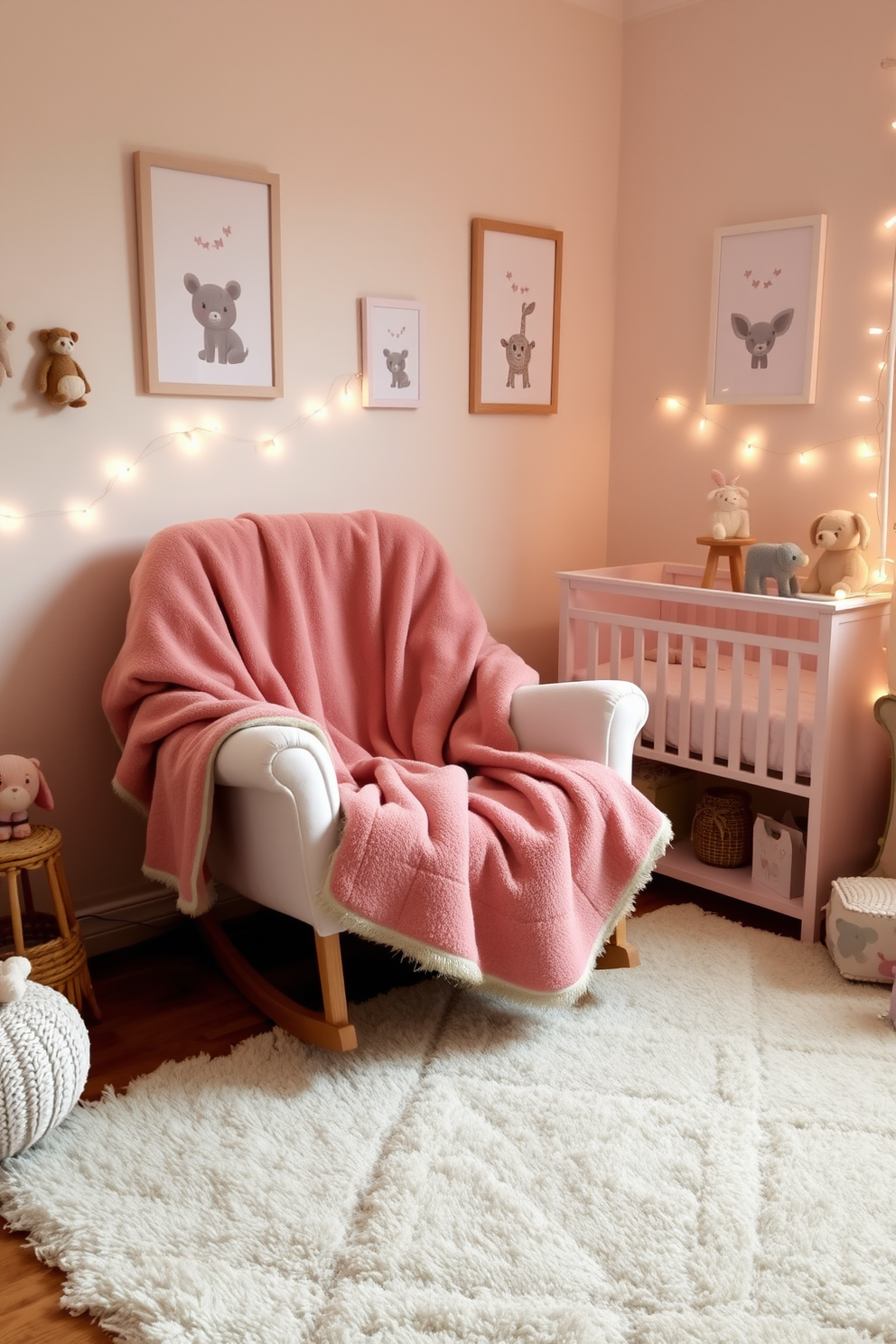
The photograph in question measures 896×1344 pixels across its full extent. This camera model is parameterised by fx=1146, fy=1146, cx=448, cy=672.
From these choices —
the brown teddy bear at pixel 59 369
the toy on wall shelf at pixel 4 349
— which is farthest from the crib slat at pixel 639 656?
the toy on wall shelf at pixel 4 349

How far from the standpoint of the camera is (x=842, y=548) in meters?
2.68

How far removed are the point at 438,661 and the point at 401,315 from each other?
92 cm

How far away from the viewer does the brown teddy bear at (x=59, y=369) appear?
7.49 feet

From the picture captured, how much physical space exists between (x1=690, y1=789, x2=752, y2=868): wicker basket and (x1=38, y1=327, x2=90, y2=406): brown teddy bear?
1776 millimetres

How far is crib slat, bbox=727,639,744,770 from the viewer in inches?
104

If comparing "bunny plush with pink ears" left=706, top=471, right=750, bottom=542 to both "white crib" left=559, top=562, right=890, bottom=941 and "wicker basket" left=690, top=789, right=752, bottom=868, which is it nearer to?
"white crib" left=559, top=562, right=890, bottom=941

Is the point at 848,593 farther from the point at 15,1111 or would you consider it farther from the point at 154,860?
the point at 15,1111

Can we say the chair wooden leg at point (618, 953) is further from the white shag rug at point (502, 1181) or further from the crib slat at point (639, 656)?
the crib slat at point (639, 656)

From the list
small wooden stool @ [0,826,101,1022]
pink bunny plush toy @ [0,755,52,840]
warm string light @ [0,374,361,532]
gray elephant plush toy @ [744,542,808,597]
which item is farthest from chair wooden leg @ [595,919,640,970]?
warm string light @ [0,374,361,532]

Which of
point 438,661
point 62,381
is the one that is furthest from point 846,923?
point 62,381

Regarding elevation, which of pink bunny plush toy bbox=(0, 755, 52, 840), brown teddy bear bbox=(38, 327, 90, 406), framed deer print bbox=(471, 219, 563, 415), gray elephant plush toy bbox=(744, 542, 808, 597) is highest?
framed deer print bbox=(471, 219, 563, 415)

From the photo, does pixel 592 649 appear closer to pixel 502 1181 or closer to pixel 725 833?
pixel 725 833

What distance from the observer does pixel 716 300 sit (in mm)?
3094

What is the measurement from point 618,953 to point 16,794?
1.22 meters
